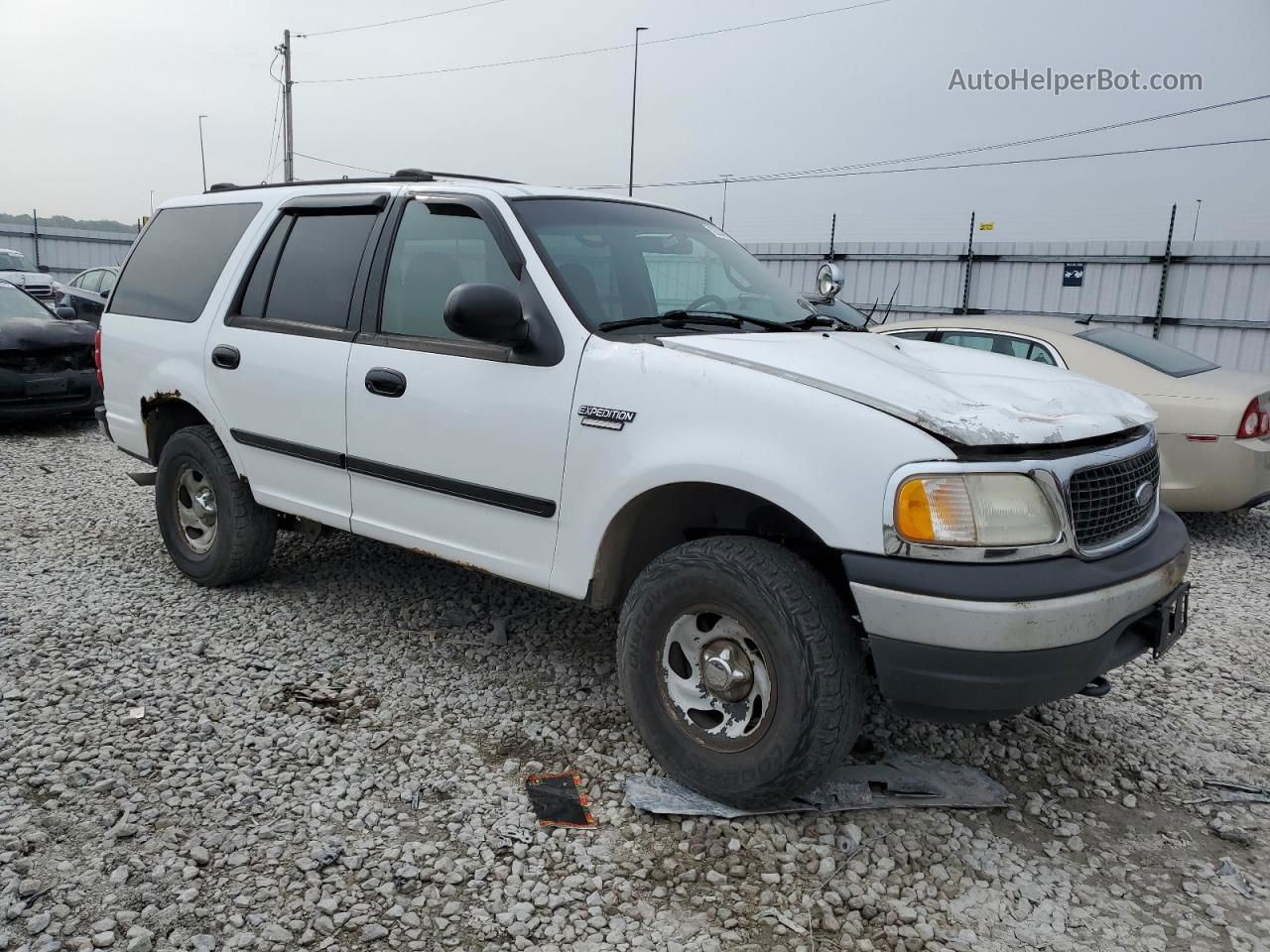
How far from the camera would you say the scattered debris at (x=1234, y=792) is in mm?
3242

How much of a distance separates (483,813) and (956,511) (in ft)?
5.63

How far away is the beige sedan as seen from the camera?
606cm

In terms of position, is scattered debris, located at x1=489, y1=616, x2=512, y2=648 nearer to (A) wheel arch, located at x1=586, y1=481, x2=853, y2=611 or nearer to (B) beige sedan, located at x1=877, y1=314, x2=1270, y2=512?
(A) wheel arch, located at x1=586, y1=481, x2=853, y2=611

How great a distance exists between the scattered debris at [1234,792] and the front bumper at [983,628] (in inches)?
42.2

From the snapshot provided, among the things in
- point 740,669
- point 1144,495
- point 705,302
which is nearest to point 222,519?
point 705,302

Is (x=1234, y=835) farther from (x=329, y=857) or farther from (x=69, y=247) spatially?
(x=69, y=247)

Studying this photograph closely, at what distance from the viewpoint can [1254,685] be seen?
418 centimetres

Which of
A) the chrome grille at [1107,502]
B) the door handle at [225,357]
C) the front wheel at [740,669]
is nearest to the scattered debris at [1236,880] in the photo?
the chrome grille at [1107,502]

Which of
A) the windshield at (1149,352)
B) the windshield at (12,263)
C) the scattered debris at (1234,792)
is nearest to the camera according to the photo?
the scattered debris at (1234,792)

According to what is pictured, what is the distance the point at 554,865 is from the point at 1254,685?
3.32m

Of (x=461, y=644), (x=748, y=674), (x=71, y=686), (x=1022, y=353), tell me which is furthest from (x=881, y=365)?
(x=1022, y=353)

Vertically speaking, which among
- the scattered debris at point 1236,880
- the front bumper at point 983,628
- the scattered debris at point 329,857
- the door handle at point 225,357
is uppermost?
the door handle at point 225,357

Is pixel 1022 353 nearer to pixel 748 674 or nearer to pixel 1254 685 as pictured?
pixel 1254 685

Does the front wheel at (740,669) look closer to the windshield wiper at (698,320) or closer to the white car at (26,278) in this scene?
the windshield wiper at (698,320)
